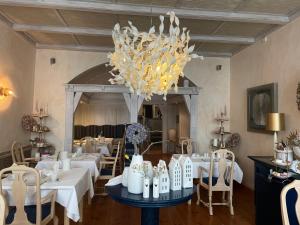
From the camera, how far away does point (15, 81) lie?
4879 millimetres

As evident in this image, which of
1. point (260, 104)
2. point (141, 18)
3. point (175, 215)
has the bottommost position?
point (175, 215)

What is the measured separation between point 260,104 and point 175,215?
2.71 metres

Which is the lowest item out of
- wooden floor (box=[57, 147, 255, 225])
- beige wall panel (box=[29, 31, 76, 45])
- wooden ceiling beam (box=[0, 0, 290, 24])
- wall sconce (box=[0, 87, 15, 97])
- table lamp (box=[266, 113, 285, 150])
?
wooden floor (box=[57, 147, 255, 225])

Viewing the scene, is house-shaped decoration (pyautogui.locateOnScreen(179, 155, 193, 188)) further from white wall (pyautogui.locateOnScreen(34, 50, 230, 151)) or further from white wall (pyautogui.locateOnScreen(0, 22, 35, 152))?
white wall (pyautogui.locateOnScreen(34, 50, 230, 151))

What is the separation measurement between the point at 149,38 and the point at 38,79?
4535mm

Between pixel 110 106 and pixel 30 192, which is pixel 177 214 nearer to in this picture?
pixel 30 192

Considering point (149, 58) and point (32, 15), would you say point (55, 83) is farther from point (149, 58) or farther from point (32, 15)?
point (149, 58)

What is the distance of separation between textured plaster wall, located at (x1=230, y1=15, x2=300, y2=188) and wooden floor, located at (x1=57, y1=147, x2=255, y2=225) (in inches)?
47.7

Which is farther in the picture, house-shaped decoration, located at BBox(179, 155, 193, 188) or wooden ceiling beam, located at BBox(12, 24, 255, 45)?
wooden ceiling beam, located at BBox(12, 24, 255, 45)

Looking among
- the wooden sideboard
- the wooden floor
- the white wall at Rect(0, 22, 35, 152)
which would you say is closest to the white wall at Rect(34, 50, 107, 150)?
the white wall at Rect(0, 22, 35, 152)

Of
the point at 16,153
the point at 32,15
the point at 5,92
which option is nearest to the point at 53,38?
the point at 32,15

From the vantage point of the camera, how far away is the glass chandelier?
2.16 meters

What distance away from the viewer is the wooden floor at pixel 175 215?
139 inches

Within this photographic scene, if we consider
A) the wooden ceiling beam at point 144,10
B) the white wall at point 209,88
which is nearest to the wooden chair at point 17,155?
the wooden ceiling beam at point 144,10
